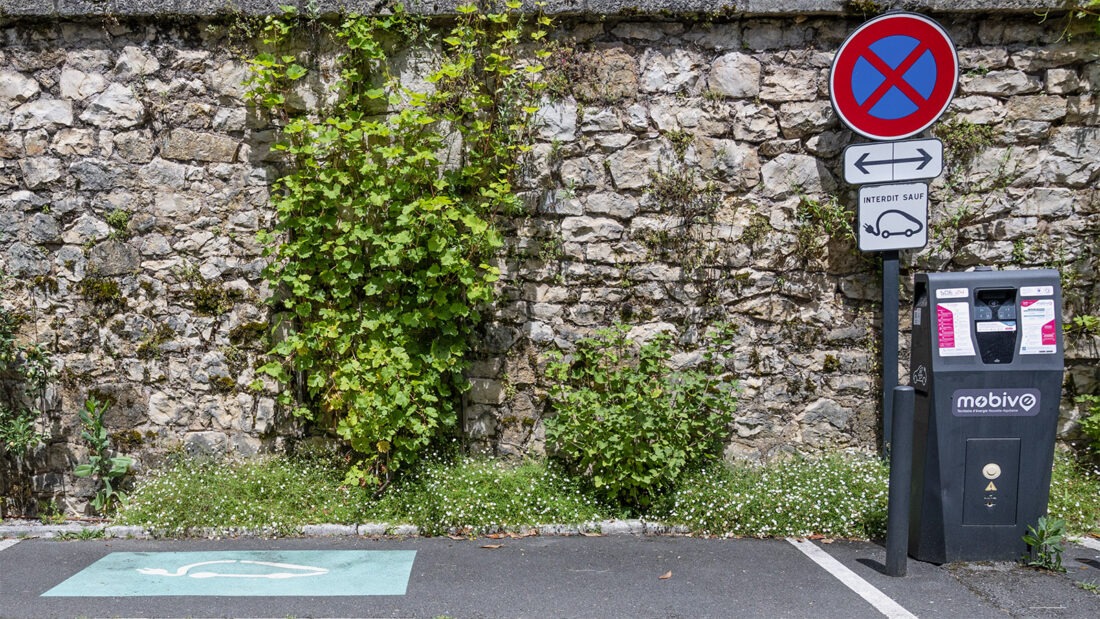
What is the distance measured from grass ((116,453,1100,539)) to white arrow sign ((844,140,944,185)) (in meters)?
1.95

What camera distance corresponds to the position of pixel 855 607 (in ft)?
11.8

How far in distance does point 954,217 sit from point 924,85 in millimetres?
990

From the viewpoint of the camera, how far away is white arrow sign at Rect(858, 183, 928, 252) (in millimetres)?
4859

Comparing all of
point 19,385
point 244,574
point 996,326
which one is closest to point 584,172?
point 996,326

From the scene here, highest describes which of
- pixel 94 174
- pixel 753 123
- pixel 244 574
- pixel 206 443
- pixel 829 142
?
pixel 753 123

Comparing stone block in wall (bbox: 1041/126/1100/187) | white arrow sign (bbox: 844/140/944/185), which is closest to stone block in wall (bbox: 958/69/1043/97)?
stone block in wall (bbox: 1041/126/1100/187)

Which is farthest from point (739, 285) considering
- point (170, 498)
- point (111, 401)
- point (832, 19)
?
point (111, 401)

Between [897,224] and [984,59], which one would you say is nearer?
[897,224]

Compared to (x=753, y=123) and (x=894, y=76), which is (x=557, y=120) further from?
(x=894, y=76)

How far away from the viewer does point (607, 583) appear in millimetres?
3904

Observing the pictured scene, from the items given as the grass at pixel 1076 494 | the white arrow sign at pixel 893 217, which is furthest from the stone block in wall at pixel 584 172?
the grass at pixel 1076 494

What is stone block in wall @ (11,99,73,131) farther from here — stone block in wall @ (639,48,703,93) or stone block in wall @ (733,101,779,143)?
stone block in wall @ (733,101,779,143)

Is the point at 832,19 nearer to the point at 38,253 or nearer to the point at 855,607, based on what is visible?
the point at 855,607

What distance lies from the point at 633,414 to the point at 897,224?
2.19 meters
